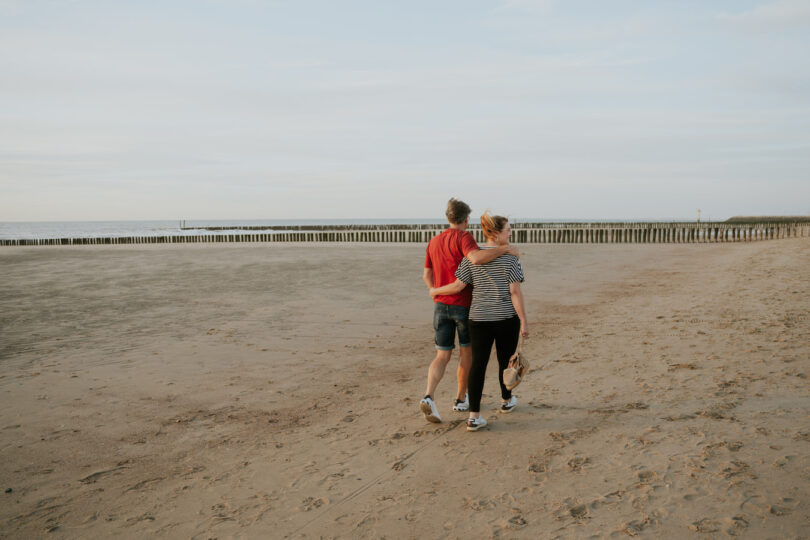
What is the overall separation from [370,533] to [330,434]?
1.59m

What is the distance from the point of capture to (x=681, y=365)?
6047 mm

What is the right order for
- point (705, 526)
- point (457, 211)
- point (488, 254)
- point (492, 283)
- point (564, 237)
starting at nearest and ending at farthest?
point (705, 526) < point (488, 254) < point (492, 283) < point (457, 211) < point (564, 237)

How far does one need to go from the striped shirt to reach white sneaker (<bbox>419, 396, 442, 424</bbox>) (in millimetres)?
812

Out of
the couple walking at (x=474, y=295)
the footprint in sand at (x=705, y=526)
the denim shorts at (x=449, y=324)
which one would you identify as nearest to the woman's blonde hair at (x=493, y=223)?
the couple walking at (x=474, y=295)

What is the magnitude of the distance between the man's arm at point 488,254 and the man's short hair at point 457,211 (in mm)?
326

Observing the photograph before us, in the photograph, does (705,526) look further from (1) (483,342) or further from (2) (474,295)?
(2) (474,295)

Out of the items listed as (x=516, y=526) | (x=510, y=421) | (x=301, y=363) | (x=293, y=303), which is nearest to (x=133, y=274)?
(x=293, y=303)

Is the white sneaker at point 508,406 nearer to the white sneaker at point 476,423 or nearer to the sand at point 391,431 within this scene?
the sand at point 391,431

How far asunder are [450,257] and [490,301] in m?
0.49

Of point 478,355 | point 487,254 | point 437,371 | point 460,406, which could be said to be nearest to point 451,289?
point 487,254

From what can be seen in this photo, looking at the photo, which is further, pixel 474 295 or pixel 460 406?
pixel 460 406

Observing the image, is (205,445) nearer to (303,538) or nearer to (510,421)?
(303,538)

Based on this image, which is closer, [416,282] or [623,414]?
[623,414]

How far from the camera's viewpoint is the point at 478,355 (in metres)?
4.44
